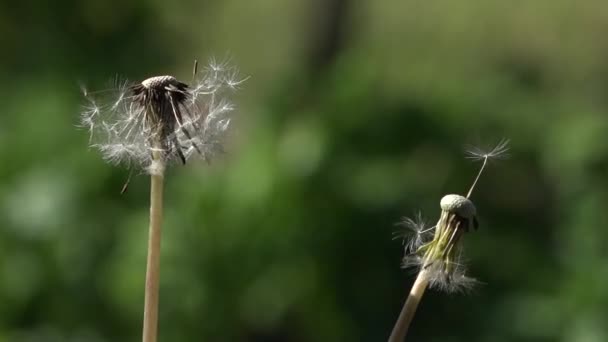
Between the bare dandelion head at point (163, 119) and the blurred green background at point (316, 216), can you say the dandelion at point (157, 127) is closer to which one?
the bare dandelion head at point (163, 119)

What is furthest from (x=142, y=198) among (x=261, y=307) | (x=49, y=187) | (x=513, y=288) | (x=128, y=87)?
(x=128, y=87)

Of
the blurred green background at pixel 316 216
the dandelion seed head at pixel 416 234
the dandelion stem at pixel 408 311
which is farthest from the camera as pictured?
the blurred green background at pixel 316 216

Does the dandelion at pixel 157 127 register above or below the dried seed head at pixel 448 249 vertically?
above

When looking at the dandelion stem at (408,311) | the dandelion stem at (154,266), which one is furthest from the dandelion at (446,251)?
the dandelion stem at (154,266)

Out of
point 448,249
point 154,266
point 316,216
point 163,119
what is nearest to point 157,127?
point 163,119

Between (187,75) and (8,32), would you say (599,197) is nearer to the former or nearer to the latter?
(187,75)
